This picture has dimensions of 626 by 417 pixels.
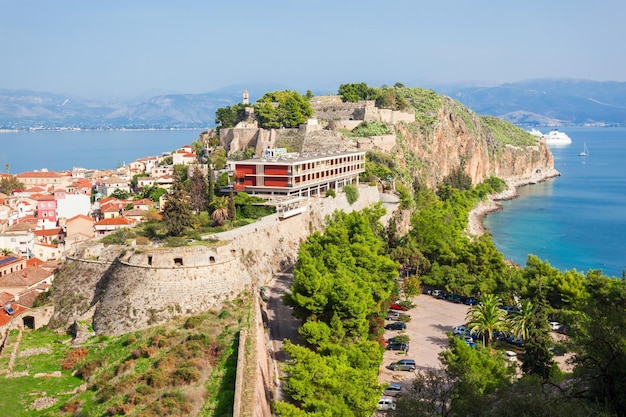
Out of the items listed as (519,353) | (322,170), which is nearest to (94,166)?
(322,170)

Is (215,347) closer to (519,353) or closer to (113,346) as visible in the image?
(113,346)

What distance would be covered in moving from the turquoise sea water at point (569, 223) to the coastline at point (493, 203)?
3.93ft

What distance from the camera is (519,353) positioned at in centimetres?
2638

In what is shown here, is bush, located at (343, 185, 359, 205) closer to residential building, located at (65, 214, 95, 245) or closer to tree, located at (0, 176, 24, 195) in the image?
residential building, located at (65, 214, 95, 245)

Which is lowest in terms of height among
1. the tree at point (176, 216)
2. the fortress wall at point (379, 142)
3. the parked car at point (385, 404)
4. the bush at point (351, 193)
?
the parked car at point (385, 404)

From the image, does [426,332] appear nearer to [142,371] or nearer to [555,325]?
[555,325]

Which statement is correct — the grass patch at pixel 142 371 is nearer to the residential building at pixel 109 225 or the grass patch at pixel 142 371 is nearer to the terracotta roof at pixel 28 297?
the terracotta roof at pixel 28 297

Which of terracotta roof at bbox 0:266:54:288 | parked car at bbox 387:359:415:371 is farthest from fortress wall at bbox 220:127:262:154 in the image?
parked car at bbox 387:359:415:371

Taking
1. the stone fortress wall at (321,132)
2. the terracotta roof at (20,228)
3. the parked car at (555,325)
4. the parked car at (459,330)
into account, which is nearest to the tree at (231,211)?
the parked car at (459,330)

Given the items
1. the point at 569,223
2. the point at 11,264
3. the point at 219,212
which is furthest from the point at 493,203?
the point at 11,264

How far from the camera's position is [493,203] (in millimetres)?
82438

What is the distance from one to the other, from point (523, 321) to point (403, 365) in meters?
6.41

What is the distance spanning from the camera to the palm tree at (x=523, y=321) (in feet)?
86.3

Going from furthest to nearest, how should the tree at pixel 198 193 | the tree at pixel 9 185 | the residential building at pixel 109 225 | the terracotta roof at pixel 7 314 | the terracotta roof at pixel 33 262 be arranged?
the tree at pixel 9 185, the residential building at pixel 109 225, the terracotta roof at pixel 33 262, the tree at pixel 198 193, the terracotta roof at pixel 7 314
